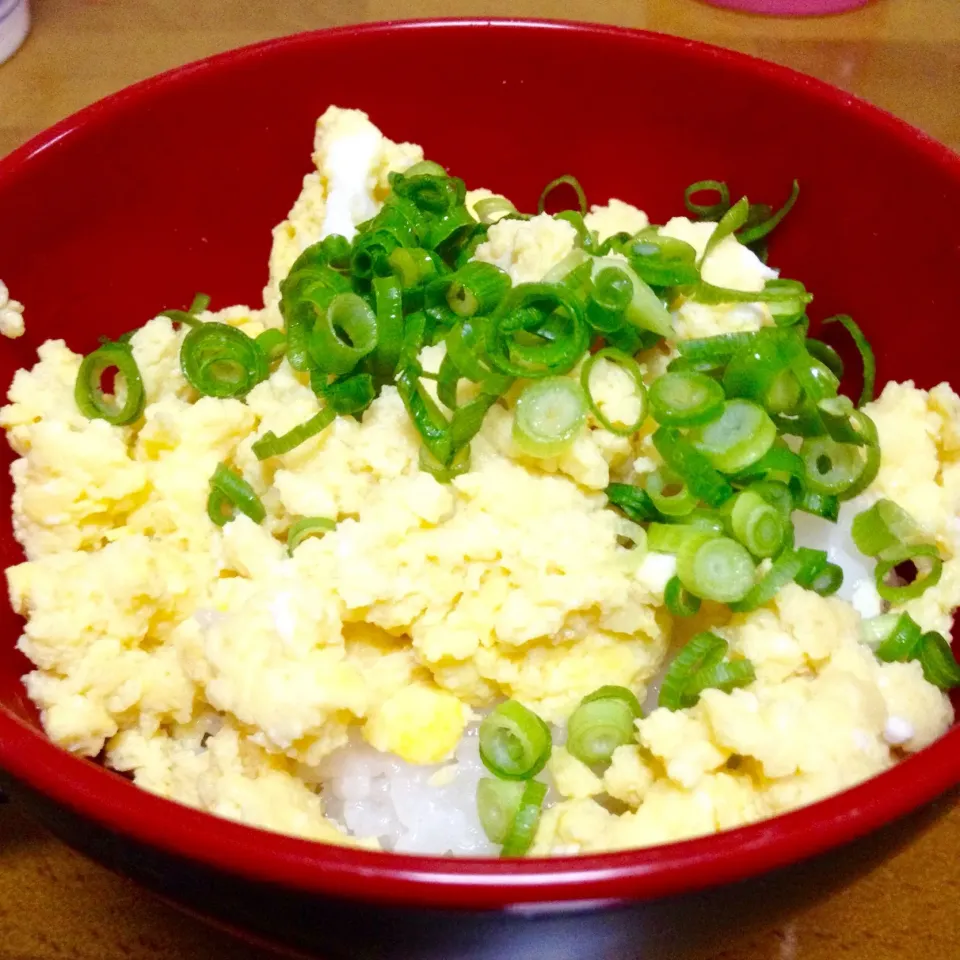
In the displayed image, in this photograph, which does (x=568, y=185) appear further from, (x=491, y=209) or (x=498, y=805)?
(x=498, y=805)

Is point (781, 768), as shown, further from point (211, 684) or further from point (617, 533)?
point (211, 684)

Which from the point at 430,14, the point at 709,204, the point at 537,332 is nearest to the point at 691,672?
the point at 537,332

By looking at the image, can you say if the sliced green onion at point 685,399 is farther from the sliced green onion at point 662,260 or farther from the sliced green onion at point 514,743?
the sliced green onion at point 514,743

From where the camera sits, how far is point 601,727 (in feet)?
3.14

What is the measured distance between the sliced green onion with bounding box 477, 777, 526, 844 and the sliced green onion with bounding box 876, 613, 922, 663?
1.25 feet

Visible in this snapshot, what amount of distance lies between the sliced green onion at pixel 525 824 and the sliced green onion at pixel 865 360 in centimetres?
64

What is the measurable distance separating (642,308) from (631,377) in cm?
9

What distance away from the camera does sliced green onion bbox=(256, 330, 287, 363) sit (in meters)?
1.24

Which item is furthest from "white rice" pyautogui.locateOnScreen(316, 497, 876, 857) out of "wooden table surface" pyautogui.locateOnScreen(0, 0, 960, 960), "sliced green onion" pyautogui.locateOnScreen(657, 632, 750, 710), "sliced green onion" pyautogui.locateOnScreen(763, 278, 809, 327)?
"wooden table surface" pyautogui.locateOnScreen(0, 0, 960, 960)

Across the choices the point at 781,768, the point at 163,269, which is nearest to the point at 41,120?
the point at 163,269

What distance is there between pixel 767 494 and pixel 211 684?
1.91 ft

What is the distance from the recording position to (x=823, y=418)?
1117 millimetres

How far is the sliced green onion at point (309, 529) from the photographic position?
3.36ft

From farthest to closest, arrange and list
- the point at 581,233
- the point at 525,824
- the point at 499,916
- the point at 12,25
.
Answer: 1. the point at 12,25
2. the point at 581,233
3. the point at 525,824
4. the point at 499,916
